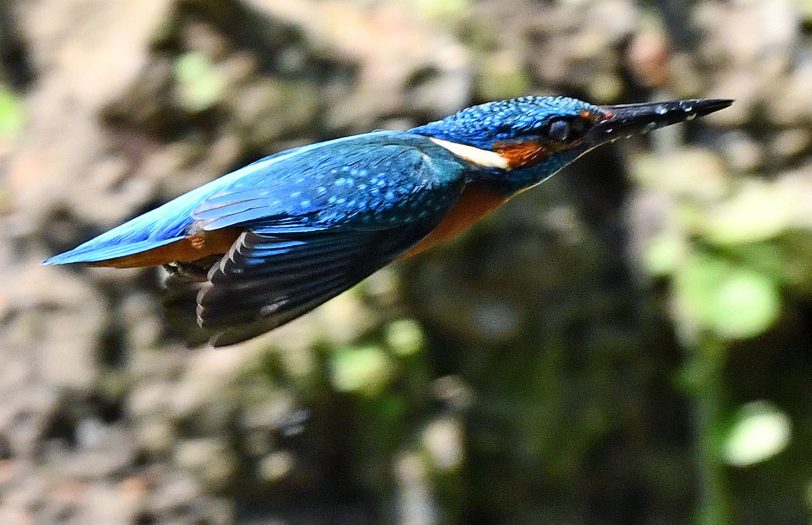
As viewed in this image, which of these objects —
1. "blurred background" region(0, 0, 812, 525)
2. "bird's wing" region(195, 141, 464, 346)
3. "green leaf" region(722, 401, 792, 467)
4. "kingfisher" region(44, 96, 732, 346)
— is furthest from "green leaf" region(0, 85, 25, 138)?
"green leaf" region(722, 401, 792, 467)

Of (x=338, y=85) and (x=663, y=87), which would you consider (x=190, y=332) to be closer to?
(x=338, y=85)

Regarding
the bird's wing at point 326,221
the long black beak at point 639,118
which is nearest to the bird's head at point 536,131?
the long black beak at point 639,118

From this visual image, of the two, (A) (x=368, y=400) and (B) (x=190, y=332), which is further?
(A) (x=368, y=400)

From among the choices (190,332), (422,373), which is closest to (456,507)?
(422,373)

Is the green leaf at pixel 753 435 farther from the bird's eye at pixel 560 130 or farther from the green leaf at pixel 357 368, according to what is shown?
the bird's eye at pixel 560 130

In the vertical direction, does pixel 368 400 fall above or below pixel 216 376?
below

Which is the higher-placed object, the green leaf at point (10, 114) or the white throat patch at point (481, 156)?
the white throat patch at point (481, 156)

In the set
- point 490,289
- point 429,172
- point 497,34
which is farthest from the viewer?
point 497,34
